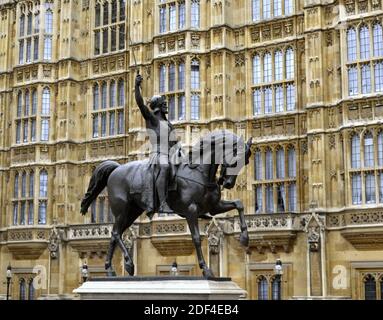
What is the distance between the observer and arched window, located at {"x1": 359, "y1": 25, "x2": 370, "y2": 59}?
27.2m

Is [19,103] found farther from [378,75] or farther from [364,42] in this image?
[378,75]

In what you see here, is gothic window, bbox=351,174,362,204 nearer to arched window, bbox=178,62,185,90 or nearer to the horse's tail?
arched window, bbox=178,62,185,90

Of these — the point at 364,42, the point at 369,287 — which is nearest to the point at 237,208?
the point at 369,287

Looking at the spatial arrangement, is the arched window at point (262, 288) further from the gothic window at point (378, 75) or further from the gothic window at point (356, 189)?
the gothic window at point (378, 75)

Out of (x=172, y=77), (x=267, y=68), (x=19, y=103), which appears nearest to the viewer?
(x=267, y=68)

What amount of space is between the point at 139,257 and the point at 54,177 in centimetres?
→ 649

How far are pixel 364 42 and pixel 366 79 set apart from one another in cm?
148

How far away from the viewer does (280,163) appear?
2930 centimetres

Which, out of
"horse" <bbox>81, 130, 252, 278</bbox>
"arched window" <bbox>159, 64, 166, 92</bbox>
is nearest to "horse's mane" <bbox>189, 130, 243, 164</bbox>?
"horse" <bbox>81, 130, 252, 278</bbox>

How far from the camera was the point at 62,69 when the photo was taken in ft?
116

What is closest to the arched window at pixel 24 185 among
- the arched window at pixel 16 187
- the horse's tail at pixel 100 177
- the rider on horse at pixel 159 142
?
the arched window at pixel 16 187

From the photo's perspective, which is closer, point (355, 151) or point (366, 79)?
point (355, 151)
